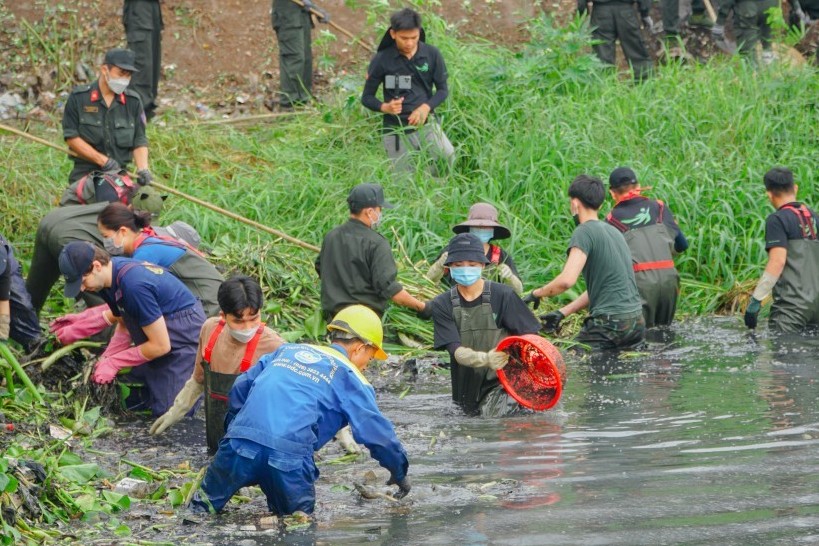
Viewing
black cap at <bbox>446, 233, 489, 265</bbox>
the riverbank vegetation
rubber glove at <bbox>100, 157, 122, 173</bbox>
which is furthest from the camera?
the riverbank vegetation

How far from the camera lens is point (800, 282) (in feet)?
35.5

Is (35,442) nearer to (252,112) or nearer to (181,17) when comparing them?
(252,112)

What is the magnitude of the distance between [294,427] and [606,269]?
477 centimetres

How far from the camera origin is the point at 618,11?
1496 cm

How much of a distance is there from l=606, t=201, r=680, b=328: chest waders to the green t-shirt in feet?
1.84

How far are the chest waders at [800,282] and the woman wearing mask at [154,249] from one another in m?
4.65

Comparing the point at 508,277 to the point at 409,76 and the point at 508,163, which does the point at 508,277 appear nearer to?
the point at 508,163

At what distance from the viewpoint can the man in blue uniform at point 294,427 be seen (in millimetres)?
6016

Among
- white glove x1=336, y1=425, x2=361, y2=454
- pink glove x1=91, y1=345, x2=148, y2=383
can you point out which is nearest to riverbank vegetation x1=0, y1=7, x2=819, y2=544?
pink glove x1=91, y1=345, x2=148, y2=383

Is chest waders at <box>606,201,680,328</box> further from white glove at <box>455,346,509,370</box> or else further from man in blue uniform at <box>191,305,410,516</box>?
man in blue uniform at <box>191,305,410,516</box>

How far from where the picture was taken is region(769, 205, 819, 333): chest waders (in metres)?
10.8

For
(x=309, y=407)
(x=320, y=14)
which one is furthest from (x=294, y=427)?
(x=320, y=14)

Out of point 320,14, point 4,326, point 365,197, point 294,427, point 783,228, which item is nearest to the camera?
point 294,427

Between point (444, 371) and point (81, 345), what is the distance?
2.77 m
